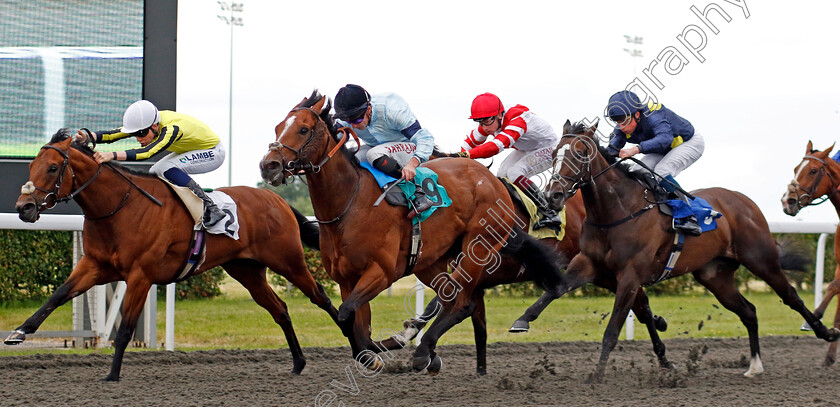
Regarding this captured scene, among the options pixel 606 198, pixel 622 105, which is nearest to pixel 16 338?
pixel 606 198

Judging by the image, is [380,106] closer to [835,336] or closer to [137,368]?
[137,368]

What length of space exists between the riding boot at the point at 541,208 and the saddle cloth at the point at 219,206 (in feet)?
6.33

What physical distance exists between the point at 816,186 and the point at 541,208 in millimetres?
2229

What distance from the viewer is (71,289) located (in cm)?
540

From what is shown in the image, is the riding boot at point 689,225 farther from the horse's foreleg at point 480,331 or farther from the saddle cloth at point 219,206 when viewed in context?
the saddle cloth at point 219,206

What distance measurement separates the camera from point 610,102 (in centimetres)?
595

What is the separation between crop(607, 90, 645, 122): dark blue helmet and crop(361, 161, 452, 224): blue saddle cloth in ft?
4.61

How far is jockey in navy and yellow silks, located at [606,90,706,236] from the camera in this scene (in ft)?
19.4

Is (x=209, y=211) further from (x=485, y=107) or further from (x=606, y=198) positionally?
(x=606, y=198)

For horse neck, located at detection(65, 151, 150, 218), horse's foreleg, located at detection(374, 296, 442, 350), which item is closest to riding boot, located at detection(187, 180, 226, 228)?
horse neck, located at detection(65, 151, 150, 218)

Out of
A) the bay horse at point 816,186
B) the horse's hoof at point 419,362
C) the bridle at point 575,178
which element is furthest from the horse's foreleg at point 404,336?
the bay horse at point 816,186

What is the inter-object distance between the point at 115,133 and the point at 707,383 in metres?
4.06

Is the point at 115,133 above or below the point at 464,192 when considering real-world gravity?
above

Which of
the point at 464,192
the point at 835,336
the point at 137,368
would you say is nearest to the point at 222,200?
the point at 137,368
